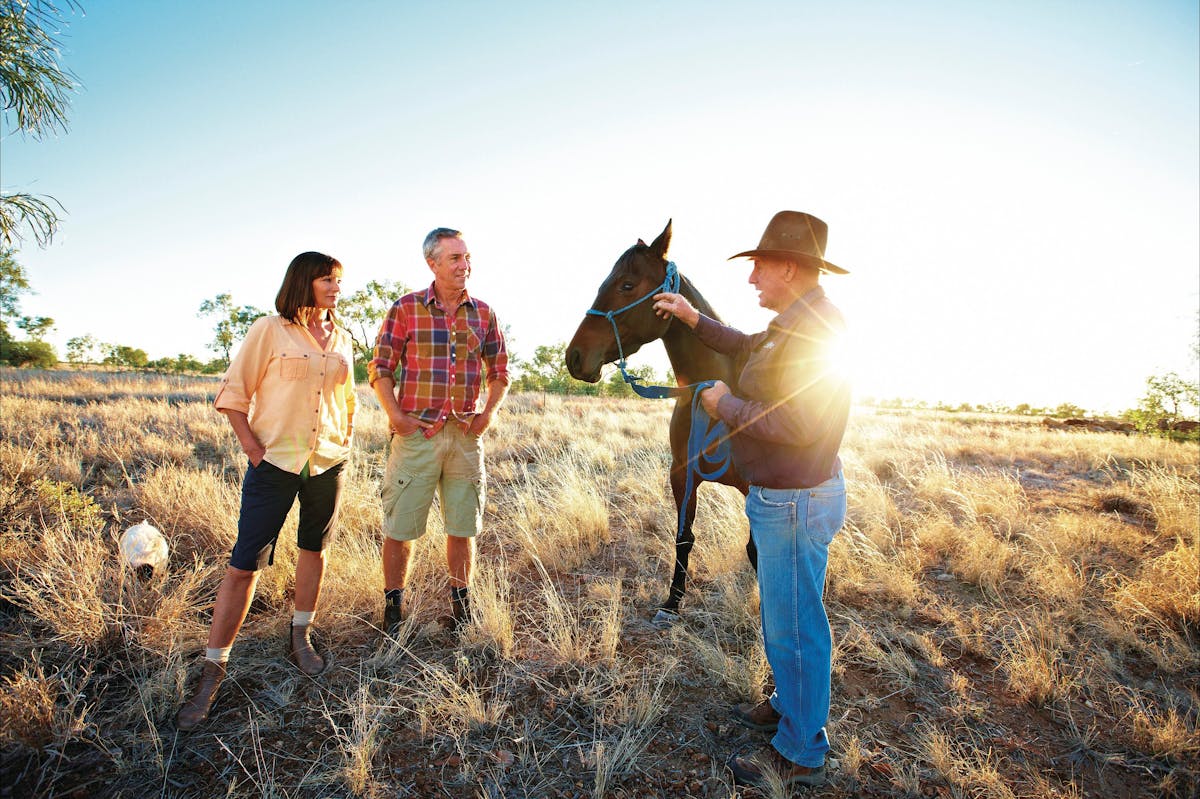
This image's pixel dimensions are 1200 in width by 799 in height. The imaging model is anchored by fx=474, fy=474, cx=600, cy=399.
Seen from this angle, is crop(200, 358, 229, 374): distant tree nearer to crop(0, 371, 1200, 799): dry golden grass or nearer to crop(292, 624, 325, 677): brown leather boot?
crop(0, 371, 1200, 799): dry golden grass

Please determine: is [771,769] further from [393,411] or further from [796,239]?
[393,411]

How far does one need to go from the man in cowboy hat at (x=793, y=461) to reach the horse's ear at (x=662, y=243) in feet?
3.28

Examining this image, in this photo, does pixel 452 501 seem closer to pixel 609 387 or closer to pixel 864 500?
pixel 864 500

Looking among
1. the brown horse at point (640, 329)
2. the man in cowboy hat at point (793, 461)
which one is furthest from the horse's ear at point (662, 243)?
the man in cowboy hat at point (793, 461)

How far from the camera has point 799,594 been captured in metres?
2.09

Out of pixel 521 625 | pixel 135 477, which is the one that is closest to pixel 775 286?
pixel 521 625

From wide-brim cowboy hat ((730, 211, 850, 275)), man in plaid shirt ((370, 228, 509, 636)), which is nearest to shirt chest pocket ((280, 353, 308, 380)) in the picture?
man in plaid shirt ((370, 228, 509, 636))

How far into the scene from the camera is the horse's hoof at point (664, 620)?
3.69m

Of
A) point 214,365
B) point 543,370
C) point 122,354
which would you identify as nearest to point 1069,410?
point 543,370

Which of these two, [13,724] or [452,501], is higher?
[452,501]

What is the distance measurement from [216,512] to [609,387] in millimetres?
29680

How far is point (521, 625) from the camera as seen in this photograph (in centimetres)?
367

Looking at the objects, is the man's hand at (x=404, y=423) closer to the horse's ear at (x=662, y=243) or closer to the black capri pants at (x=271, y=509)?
the black capri pants at (x=271, y=509)

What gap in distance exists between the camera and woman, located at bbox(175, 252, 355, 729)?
103 inches
